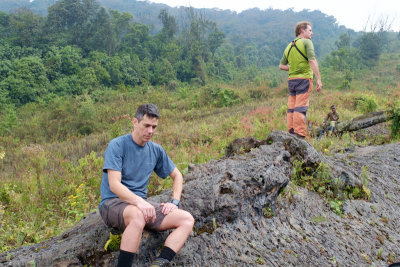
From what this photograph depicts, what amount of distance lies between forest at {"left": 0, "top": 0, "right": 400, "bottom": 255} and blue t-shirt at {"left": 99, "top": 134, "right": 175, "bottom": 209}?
1928 millimetres

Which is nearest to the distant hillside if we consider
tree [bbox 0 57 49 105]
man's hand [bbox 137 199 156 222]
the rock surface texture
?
tree [bbox 0 57 49 105]

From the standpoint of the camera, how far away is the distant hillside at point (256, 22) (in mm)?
88000

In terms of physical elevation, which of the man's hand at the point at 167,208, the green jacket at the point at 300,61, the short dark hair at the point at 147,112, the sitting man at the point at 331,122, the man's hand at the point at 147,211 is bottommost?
the sitting man at the point at 331,122

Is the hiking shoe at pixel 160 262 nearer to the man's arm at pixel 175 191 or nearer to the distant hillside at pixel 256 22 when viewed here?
the man's arm at pixel 175 191

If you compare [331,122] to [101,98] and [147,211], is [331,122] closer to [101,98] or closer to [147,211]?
[147,211]

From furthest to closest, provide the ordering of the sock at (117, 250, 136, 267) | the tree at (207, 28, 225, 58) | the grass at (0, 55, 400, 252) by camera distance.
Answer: the tree at (207, 28, 225, 58) < the grass at (0, 55, 400, 252) < the sock at (117, 250, 136, 267)

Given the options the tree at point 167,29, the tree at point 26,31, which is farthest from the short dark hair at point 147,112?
the tree at point 167,29

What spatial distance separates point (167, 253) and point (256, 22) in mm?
132499

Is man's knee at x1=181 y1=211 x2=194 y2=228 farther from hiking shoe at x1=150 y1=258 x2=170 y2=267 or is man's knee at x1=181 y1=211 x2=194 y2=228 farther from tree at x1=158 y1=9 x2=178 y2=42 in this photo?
tree at x1=158 y1=9 x2=178 y2=42

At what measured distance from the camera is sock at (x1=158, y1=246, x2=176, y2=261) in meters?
2.00

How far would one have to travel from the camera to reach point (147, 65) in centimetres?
3625

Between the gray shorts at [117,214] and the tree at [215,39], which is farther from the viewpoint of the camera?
the tree at [215,39]

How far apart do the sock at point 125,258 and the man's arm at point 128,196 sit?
0.25 meters

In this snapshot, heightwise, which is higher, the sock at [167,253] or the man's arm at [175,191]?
the man's arm at [175,191]
